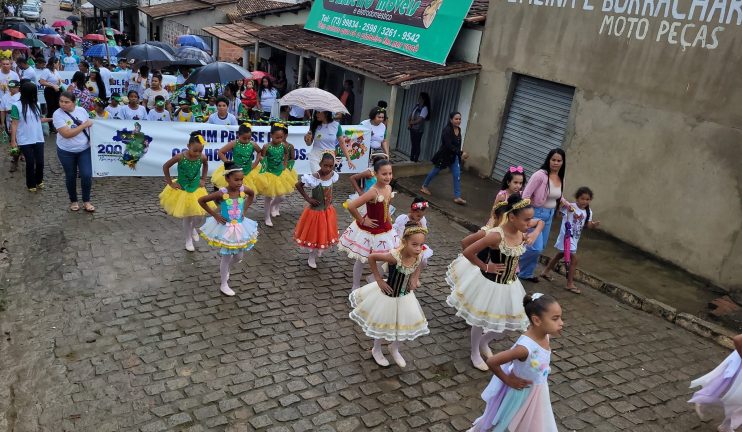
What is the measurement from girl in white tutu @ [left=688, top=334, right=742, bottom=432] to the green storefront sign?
903 cm

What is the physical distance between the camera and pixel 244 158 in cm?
820

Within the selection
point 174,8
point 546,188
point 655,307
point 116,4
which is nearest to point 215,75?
point 546,188

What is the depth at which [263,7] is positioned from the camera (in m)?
23.1

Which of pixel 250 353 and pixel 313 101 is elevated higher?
pixel 313 101

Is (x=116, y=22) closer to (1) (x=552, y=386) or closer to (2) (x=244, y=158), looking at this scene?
(2) (x=244, y=158)

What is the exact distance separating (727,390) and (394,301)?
2864mm

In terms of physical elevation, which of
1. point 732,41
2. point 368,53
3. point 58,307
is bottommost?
point 58,307

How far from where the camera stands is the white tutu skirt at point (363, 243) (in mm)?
6297

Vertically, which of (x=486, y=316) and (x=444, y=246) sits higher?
(x=486, y=316)

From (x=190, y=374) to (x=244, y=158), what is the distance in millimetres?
3919

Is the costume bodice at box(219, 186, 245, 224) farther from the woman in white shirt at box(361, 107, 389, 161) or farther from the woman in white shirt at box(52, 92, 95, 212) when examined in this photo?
the woman in white shirt at box(361, 107, 389, 161)

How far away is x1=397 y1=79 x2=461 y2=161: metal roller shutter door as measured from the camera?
1301 centimetres

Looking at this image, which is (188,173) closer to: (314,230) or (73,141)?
(314,230)

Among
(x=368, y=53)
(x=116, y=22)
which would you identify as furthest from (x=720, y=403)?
(x=116, y=22)
